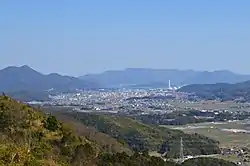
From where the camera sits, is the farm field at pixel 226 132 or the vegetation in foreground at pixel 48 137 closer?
the vegetation in foreground at pixel 48 137

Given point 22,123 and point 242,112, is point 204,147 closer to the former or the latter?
point 22,123

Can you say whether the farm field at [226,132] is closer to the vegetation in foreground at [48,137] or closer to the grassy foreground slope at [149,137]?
the grassy foreground slope at [149,137]

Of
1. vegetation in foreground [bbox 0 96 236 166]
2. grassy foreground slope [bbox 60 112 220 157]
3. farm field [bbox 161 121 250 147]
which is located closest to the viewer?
vegetation in foreground [bbox 0 96 236 166]

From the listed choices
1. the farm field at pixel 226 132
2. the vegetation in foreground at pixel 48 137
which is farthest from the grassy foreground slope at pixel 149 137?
the vegetation in foreground at pixel 48 137

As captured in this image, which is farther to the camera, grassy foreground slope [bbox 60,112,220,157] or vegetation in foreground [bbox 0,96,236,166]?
grassy foreground slope [bbox 60,112,220,157]

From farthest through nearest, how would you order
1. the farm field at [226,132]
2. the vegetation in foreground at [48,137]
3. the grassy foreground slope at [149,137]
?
the farm field at [226,132], the grassy foreground slope at [149,137], the vegetation in foreground at [48,137]

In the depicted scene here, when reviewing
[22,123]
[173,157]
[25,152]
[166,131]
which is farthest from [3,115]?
[166,131]

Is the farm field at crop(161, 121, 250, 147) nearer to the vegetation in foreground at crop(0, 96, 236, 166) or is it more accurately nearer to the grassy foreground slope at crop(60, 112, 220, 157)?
the grassy foreground slope at crop(60, 112, 220, 157)

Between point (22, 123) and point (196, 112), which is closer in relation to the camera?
point (22, 123)

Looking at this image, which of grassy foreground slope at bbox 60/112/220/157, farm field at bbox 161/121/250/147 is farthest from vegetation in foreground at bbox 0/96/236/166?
farm field at bbox 161/121/250/147
